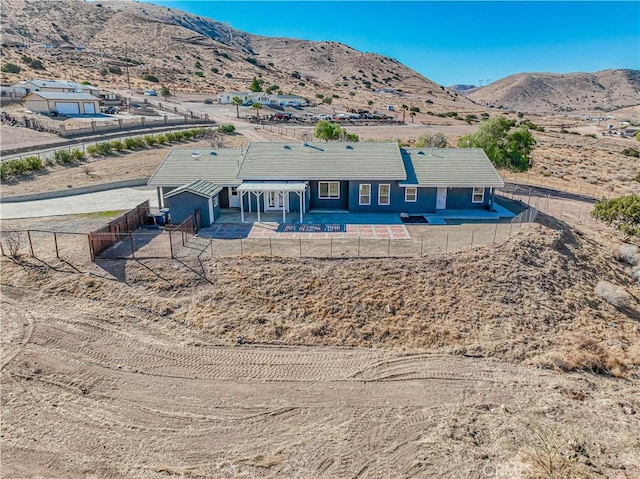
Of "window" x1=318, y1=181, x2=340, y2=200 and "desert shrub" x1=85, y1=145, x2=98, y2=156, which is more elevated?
"desert shrub" x1=85, y1=145, x2=98, y2=156

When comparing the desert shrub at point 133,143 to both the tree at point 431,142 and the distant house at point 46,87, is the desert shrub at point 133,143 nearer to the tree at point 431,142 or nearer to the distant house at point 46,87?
the tree at point 431,142

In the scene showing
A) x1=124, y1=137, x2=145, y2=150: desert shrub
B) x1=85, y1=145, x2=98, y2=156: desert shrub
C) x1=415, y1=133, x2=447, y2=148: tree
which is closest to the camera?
x1=85, y1=145, x2=98, y2=156: desert shrub

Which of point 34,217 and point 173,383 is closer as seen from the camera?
point 173,383

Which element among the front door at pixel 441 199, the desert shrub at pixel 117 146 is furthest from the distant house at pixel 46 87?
the front door at pixel 441 199

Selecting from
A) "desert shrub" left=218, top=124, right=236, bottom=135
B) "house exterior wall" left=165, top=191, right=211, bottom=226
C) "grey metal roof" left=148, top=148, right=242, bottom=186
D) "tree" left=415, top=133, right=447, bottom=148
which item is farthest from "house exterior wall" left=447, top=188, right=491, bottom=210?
"desert shrub" left=218, top=124, right=236, bottom=135

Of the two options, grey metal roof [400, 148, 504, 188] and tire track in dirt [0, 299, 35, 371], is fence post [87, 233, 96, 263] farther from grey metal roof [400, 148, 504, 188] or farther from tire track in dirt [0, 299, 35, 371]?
grey metal roof [400, 148, 504, 188]

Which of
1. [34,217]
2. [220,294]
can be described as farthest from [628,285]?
[34,217]

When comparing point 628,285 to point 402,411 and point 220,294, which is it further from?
point 220,294
